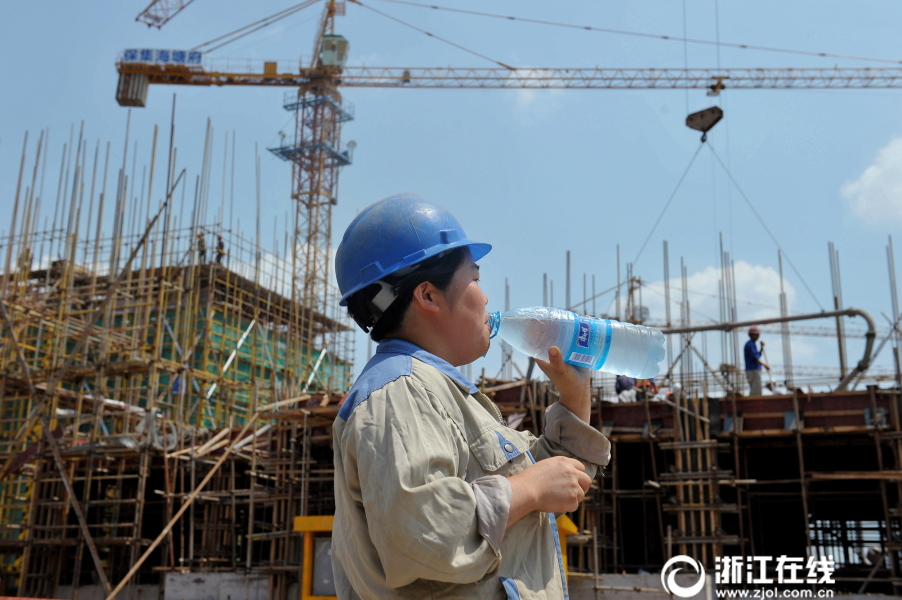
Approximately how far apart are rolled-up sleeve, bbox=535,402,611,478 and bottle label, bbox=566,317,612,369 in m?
0.33

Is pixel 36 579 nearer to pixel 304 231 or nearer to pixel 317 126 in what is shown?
pixel 304 231

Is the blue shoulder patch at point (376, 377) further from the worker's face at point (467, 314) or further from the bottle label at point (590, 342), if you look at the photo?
the bottle label at point (590, 342)

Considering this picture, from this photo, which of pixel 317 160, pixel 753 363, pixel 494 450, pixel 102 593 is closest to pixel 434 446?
pixel 494 450

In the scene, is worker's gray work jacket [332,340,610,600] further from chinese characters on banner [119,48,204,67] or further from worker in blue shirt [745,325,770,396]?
chinese characters on banner [119,48,204,67]

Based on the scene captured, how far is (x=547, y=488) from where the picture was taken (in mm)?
1850

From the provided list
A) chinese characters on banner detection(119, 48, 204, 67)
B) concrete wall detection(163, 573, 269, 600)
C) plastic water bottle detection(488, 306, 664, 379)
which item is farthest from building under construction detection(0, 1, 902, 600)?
chinese characters on banner detection(119, 48, 204, 67)

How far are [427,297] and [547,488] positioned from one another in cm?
61

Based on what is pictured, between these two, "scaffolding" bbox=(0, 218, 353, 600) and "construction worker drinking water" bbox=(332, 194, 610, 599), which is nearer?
"construction worker drinking water" bbox=(332, 194, 610, 599)

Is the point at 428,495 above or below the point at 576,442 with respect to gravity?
below

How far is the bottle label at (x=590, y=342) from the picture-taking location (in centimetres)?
259

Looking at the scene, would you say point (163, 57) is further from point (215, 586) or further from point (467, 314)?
point (467, 314)

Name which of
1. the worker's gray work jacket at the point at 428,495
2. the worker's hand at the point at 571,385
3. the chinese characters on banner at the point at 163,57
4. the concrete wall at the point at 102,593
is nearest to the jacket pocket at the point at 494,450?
the worker's gray work jacket at the point at 428,495

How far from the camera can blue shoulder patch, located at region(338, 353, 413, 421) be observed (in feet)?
6.08

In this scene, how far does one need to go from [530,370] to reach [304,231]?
988 inches
